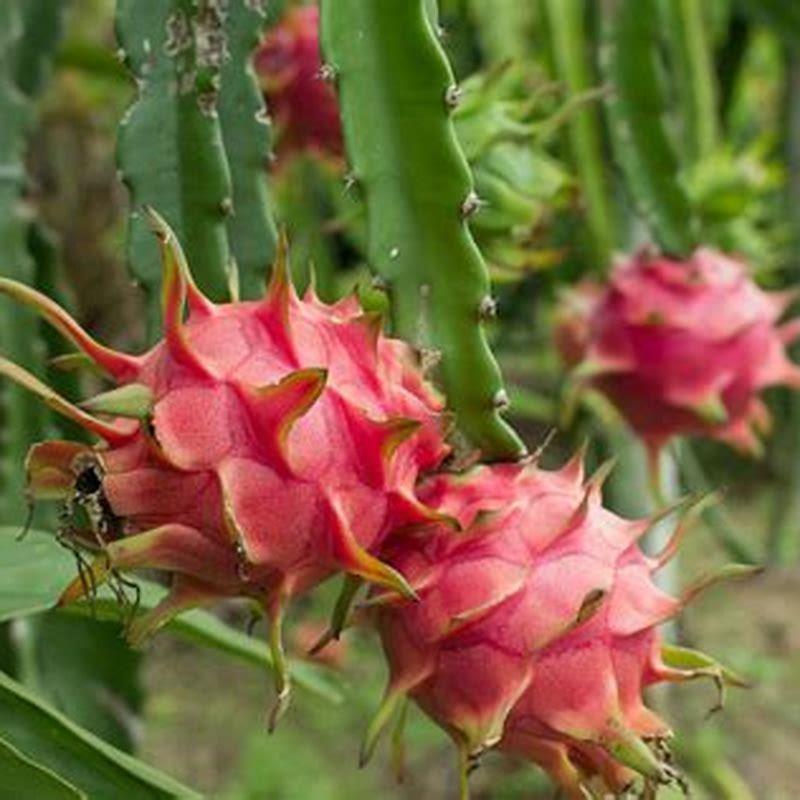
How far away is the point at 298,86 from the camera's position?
166 cm

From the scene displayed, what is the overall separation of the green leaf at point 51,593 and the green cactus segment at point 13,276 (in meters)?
0.23

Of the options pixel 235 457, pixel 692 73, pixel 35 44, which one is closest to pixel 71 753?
pixel 235 457

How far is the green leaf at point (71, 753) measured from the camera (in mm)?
958

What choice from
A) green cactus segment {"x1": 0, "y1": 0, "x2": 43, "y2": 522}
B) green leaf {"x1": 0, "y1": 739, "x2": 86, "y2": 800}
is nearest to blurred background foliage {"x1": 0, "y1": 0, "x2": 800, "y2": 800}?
green cactus segment {"x1": 0, "y1": 0, "x2": 43, "y2": 522}

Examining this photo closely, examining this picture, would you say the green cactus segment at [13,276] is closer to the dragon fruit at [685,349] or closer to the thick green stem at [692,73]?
the dragon fruit at [685,349]

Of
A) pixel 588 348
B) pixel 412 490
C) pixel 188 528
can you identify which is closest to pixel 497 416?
pixel 412 490

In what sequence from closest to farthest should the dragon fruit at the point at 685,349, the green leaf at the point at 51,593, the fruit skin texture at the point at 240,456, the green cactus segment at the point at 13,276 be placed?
A: the fruit skin texture at the point at 240,456
the green leaf at the point at 51,593
the green cactus segment at the point at 13,276
the dragon fruit at the point at 685,349

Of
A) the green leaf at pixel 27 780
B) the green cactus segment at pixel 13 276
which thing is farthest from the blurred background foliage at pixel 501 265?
the green leaf at pixel 27 780

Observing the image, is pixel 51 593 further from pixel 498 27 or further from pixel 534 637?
pixel 498 27

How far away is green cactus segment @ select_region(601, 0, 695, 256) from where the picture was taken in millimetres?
1509

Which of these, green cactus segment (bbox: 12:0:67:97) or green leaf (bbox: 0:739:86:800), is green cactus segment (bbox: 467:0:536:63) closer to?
green cactus segment (bbox: 12:0:67:97)

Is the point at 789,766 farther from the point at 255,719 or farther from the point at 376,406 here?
the point at 376,406

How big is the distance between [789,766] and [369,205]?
91.5 inches

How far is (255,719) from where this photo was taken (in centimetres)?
328
